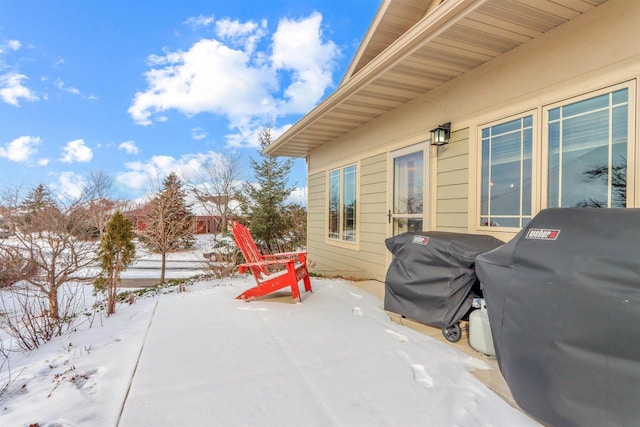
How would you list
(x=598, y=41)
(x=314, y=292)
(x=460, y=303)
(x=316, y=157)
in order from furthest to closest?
(x=316, y=157) → (x=314, y=292) → (x=460, y=303) → (x=598, y=41)

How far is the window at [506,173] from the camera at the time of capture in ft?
9.71

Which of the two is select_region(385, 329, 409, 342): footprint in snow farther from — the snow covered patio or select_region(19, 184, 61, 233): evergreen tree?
select_region(19, 184, 61, 233): evergreen tree

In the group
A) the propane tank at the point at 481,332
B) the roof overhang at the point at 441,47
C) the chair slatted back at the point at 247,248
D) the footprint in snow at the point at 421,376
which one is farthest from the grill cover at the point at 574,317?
the chair slatted back at the point at 247,248

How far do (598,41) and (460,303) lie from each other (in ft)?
7.50

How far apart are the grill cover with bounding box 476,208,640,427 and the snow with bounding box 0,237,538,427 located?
1.01 ft

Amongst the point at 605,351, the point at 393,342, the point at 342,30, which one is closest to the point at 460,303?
the point at 393,342

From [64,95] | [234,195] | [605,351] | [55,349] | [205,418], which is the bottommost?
[55,349]

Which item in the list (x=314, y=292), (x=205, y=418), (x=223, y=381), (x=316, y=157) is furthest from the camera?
(x=316, y=157)

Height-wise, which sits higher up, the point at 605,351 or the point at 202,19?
the point at 202,19

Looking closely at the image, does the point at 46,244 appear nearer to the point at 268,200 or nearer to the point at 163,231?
the point at 163,231

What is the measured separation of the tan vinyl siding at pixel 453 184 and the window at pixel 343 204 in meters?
2.01

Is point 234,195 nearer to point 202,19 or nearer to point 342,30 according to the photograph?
point 202,19

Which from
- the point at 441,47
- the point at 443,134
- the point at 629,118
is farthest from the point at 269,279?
the point at 629,118

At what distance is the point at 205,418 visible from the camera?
5.32 feet
